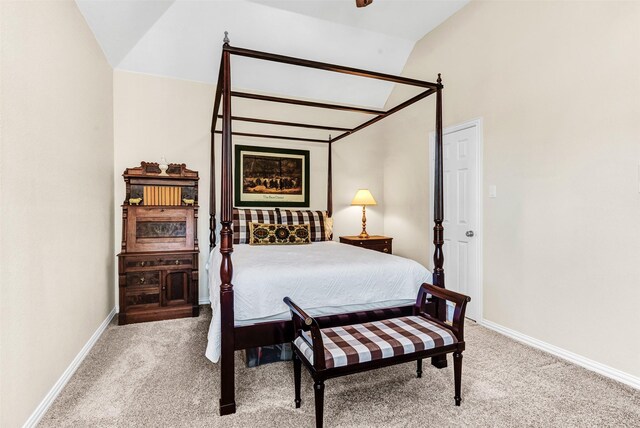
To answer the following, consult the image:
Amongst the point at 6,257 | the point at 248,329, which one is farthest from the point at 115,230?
the point at 248,329

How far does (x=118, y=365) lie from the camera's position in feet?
7.68

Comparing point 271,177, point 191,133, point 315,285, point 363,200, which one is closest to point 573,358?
point 315,285

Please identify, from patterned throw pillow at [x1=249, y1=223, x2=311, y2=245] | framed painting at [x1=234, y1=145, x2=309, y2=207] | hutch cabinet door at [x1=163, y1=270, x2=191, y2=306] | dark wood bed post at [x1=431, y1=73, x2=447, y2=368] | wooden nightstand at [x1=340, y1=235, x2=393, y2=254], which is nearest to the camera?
dark wood bed post at [x1=431, y1=73, x2=447, y2=368]

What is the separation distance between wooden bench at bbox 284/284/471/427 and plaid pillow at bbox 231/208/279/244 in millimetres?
1915

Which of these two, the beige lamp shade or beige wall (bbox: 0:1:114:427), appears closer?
beige wall (bbox: 0:1:114:427)

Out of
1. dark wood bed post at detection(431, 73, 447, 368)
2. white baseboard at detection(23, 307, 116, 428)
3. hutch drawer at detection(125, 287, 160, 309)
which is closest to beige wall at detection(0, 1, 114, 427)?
white baseboard at detection(23, 307, 116, 428)

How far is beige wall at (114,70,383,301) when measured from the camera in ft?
11.9

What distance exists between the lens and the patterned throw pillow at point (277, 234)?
362cm

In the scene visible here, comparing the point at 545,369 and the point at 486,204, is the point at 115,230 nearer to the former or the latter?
the point at 486,204

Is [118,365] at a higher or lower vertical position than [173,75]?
lower

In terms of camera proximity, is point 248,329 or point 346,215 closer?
point 248,329

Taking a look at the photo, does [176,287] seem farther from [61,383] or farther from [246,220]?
[61,383]

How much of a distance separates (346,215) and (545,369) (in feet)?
9.58

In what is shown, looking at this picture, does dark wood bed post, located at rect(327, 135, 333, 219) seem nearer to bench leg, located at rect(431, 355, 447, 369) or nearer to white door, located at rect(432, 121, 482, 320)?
white door, located at rect(432, 121, 482, 320)
